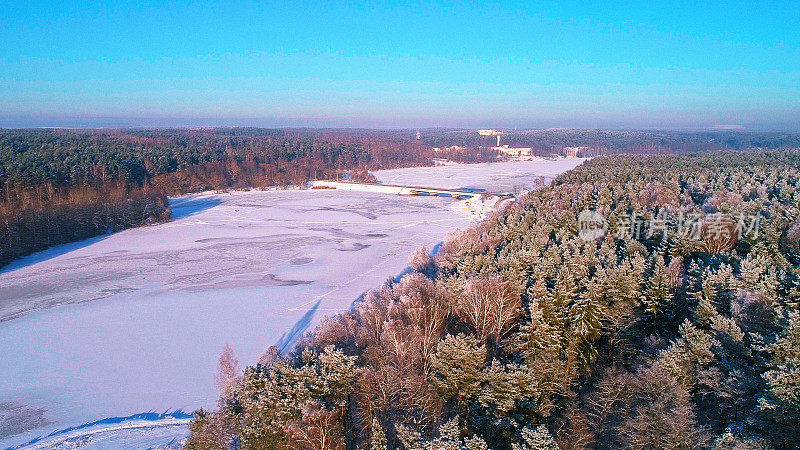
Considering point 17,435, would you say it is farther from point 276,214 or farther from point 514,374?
point 276,214

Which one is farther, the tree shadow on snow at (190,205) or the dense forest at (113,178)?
the tree shadow on snow at (190,205)

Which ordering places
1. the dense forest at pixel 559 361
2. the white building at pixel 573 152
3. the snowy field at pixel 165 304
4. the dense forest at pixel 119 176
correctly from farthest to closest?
1. the white building at pixel 573 152
2. the dense forest at pixel 119 176
3. the snowy field at pixel 165 304
4. the dense forest at pixel 559 361

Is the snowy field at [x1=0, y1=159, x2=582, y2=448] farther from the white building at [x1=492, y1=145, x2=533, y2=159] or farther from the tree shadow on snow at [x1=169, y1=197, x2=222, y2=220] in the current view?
the white building at [x1=492, y1=145, x2=533, y2=159]

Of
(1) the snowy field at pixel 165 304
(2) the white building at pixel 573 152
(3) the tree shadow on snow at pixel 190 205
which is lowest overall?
(1) the snowy field at pixel 165 304

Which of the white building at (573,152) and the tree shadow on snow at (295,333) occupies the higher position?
the white building at (573,152)

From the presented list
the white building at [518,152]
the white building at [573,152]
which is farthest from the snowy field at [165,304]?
the white building at [573,152]

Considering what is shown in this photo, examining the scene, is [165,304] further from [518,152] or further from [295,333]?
[518,152]

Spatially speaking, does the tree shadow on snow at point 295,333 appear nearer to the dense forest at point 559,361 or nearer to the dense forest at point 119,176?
the dense forest at point 559,361
